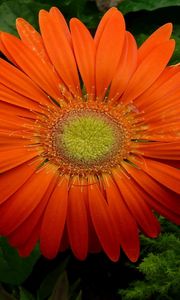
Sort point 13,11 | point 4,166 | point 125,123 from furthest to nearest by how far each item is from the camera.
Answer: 1. point 13,11
2. point 125,123
3. point 4,166

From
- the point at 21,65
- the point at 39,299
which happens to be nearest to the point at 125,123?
the point at 21,65

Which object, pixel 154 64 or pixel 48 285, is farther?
pixel 48 285

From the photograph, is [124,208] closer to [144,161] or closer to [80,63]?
[144,161]

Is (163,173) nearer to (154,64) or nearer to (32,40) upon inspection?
(154,64)

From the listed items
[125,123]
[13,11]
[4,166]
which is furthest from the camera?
[13,11]

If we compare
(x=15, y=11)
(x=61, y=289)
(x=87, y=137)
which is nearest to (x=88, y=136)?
(x=87, y=137)

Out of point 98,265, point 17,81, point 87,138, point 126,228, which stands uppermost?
point 17,81

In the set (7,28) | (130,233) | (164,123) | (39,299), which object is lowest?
(39,299)
